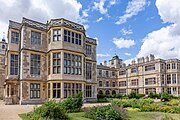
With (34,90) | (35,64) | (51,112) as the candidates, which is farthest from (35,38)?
(51,112)

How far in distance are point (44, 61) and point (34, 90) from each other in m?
3.65

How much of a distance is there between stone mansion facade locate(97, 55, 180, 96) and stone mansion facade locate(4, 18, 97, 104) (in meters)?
25.6

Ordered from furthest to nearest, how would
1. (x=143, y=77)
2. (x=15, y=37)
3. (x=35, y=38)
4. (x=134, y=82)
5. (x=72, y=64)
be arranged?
(x=134, y=82) → (x=143, y=77) → (x=15, y=37) → (x=35, y=38) → (x=72, y=64)

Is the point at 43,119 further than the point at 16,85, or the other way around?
the point at 16,85

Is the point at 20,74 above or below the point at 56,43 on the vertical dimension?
below

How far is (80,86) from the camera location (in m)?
23.5

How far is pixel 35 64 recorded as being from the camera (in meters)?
22.8

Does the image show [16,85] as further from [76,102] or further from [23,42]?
[76,102]

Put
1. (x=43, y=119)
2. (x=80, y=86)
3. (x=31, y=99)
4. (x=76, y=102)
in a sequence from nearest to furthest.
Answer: (x=43, y=119) → (x=76, y=102) → (x=31, y=99) → (x=80, y=86)

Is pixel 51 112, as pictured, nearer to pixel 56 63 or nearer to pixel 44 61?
pixel 56 63

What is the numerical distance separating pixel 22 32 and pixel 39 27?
220cm

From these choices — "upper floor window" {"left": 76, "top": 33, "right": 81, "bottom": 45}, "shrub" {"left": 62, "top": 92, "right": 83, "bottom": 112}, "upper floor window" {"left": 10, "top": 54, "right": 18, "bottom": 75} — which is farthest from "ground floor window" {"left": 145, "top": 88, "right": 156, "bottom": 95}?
"shrub" {"left": 62, "top": 92, "right": 83, "bottom": 112}

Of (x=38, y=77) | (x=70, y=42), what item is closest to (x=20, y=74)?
(x=38, y=77)

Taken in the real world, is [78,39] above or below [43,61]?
above
